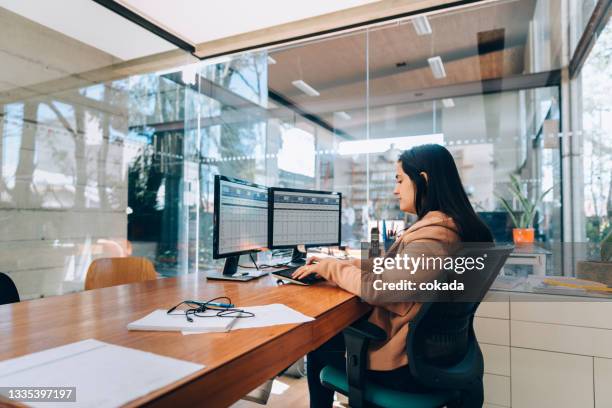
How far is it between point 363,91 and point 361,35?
687mm

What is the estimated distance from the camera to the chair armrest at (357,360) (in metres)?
1.20

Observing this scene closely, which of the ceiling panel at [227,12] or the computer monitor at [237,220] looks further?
the ceiling panel at [227,12]

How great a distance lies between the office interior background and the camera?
2818mm

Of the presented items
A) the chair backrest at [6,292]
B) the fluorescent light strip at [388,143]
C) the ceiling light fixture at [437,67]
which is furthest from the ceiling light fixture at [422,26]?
the chair backrest at [6,292]

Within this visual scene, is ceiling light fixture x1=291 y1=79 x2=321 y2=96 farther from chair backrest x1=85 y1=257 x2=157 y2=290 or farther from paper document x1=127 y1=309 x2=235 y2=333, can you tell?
paper document x1=127 y1=309 x2=235 y2=333

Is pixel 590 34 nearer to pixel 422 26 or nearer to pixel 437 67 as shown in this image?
pixel 422 26

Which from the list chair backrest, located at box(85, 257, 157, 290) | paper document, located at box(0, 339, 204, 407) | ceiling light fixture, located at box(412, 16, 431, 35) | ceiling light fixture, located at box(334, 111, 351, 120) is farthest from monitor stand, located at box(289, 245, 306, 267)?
ceiling light fixture, located at box(334, 111, 351, 120)

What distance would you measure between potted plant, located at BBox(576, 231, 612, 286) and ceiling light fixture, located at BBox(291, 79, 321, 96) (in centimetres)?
383

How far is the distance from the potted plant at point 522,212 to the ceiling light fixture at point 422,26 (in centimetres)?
168

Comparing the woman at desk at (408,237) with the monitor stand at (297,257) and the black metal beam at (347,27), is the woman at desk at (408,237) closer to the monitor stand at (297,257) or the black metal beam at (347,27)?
the monitor stand at (297,257)

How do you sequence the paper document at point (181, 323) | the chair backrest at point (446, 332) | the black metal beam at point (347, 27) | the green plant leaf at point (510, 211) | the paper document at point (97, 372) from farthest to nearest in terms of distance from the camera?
the green plant leaf at point (510, 211)
the black metal beam at point (347, 27)
the chair backrest at point (446, 332)
the paper document at point (181, 323)
the paper document at point (97, 372)

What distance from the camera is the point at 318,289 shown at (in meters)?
1.49

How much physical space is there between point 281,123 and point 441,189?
404 cm

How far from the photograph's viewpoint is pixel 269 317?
1054 mm
